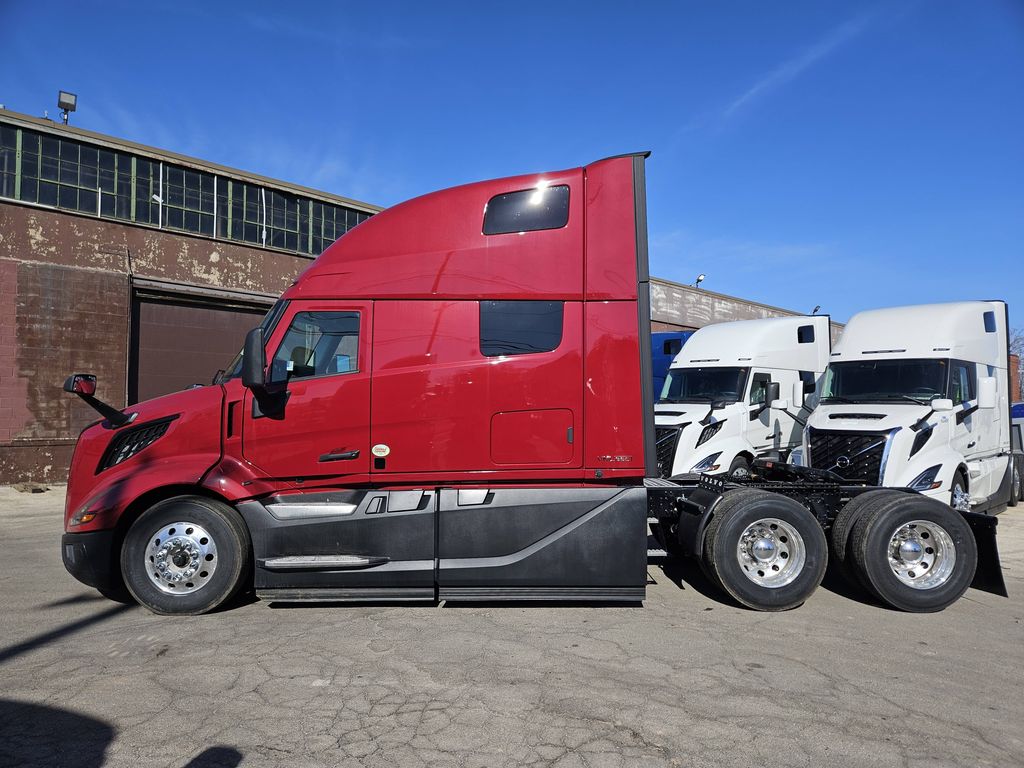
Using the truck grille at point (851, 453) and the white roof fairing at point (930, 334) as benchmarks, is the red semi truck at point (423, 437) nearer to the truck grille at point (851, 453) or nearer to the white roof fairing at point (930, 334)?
the truck grille at point (851, 453)

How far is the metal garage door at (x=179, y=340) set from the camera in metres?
14.6

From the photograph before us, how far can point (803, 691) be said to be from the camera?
398cm

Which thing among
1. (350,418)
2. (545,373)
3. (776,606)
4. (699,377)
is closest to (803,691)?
(776,606)

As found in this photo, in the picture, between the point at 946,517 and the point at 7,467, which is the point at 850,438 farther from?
the point at 7,467

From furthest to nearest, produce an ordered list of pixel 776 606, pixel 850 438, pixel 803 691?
pixel 850 438 → pixel 776 606 → pixel 803 691

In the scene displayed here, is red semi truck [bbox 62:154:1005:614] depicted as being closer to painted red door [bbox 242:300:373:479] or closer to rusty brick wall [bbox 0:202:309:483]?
painted red door [bbox 242:300:373:479]

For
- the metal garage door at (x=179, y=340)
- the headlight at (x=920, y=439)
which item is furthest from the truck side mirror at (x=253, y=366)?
the metal garage door at (x=179, y=340)

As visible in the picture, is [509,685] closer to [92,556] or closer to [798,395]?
[92,556]

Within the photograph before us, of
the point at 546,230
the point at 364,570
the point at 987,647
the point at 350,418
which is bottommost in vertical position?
the point at 987,647

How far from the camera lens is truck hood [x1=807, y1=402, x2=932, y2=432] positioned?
845cm

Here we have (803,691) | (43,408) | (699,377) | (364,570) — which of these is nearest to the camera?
(803,691)

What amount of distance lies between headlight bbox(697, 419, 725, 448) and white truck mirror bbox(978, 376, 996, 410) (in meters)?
3.57

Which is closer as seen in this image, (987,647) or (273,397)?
(987,647)

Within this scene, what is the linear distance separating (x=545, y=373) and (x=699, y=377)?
7688 mm
